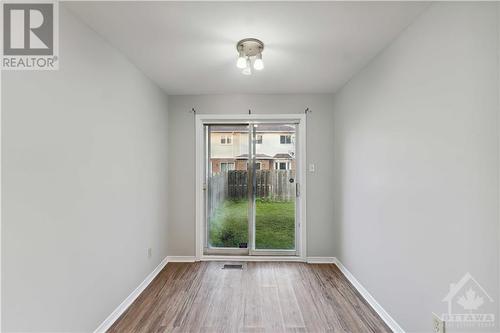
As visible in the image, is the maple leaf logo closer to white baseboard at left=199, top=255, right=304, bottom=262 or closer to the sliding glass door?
white baseboard at left=199, top=255, right=304, bottom=262

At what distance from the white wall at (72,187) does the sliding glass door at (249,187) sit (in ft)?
4.30

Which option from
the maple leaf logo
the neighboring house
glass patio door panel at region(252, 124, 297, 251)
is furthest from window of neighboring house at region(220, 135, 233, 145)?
the maple leaf logo

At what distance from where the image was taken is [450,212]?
160cm

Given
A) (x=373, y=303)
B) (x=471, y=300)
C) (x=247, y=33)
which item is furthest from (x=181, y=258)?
(x=471, y=300)

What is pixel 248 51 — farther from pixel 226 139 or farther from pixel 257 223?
pixel 257 223

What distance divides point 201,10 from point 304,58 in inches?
47.7

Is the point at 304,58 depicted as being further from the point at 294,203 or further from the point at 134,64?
the point at 294,203

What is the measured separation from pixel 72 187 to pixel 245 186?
8.49 feet

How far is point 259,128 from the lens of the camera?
412cm

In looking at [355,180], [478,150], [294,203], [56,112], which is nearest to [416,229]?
[478,150]

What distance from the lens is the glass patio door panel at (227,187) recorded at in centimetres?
414

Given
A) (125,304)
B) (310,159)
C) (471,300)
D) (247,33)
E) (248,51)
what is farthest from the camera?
(310,159)

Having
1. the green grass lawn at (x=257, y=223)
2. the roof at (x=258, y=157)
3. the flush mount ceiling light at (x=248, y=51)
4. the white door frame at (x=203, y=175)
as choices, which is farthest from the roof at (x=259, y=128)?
the flush mount ceiling light at (x=248, y=51)

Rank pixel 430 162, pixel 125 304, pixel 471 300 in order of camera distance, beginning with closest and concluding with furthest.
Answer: pixel 471 300
pixel 430 162
pixel 125 304
